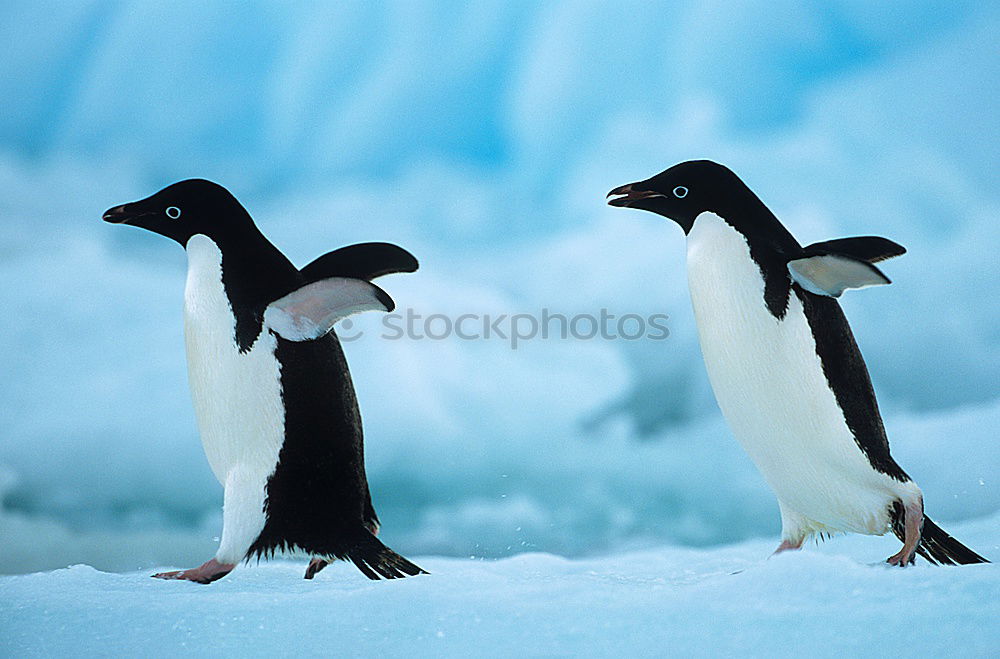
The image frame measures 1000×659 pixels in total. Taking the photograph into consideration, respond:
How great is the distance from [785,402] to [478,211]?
794 mm

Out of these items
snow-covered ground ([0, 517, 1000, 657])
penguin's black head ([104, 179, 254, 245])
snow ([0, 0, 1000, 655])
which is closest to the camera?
snow-covered ground ([0, 517, 1000, 657])

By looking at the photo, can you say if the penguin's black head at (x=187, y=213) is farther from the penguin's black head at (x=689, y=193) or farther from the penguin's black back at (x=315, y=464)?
the penguin's black head at (x=689, y=193)

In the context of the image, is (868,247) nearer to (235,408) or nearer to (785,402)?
(785,402)

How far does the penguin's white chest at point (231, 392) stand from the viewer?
1385mm

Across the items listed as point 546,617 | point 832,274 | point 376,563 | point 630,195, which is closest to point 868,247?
point 832,274

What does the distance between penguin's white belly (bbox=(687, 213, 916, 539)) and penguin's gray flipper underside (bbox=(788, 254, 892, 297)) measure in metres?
0.04

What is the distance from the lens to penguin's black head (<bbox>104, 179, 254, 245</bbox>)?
1462mm

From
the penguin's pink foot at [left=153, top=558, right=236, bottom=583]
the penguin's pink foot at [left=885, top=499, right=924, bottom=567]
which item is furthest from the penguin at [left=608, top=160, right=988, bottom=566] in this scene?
the penguin's pink foot at [left=153, top=558, right=236, bottom=583]

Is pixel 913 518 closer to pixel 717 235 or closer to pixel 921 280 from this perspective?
pixel 717 235

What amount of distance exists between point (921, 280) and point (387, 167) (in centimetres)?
107

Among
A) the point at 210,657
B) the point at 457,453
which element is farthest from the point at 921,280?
the point at 210,657

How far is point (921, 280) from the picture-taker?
186 cm

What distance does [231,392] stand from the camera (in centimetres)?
139

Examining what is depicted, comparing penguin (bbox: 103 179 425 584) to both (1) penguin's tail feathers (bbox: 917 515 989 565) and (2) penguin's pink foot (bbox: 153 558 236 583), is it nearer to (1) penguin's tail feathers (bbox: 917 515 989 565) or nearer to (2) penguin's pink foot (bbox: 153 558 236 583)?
(2) penguin's pink foot (bbox: 153 558 236 583)
